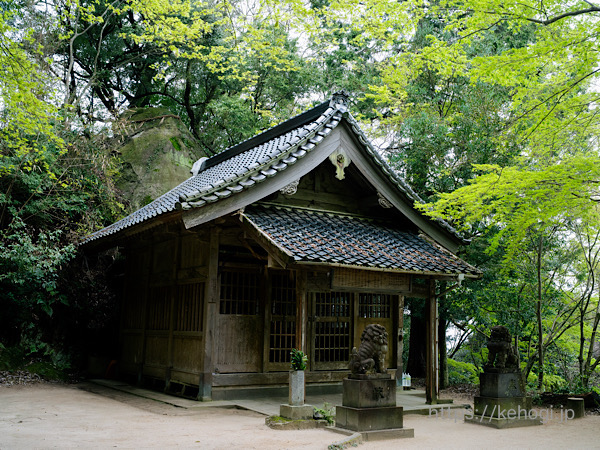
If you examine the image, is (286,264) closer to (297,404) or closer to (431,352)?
(297,404)

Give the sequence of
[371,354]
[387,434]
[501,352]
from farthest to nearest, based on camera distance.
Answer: [501,352]
[371,354]
[387,434]

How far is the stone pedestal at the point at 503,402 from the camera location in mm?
8828

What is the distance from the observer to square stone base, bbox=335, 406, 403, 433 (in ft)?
24.4

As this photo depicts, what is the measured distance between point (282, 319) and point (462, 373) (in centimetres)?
904

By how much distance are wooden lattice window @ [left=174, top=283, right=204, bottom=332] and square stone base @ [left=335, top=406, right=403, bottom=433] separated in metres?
4.16

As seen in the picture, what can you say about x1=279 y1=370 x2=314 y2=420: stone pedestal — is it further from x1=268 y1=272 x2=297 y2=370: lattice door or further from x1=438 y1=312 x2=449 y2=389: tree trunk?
x1=438 y1=312 x2=449 y2=389: tree trunk

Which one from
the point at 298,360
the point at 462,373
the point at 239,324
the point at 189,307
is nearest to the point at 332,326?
the point at 239,324

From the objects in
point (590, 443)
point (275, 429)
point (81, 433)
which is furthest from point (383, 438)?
point (81, 433)

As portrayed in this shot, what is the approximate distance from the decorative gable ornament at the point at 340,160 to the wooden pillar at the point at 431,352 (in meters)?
3.04

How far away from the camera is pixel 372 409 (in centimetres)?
748

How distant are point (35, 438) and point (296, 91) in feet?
54.9

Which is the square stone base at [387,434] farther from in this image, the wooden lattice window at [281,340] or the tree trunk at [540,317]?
the tree trunk at [540,317]

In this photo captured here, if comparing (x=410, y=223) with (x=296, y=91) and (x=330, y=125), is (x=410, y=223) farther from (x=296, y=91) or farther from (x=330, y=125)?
(x=296, y=91)

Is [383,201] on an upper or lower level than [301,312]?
upper
